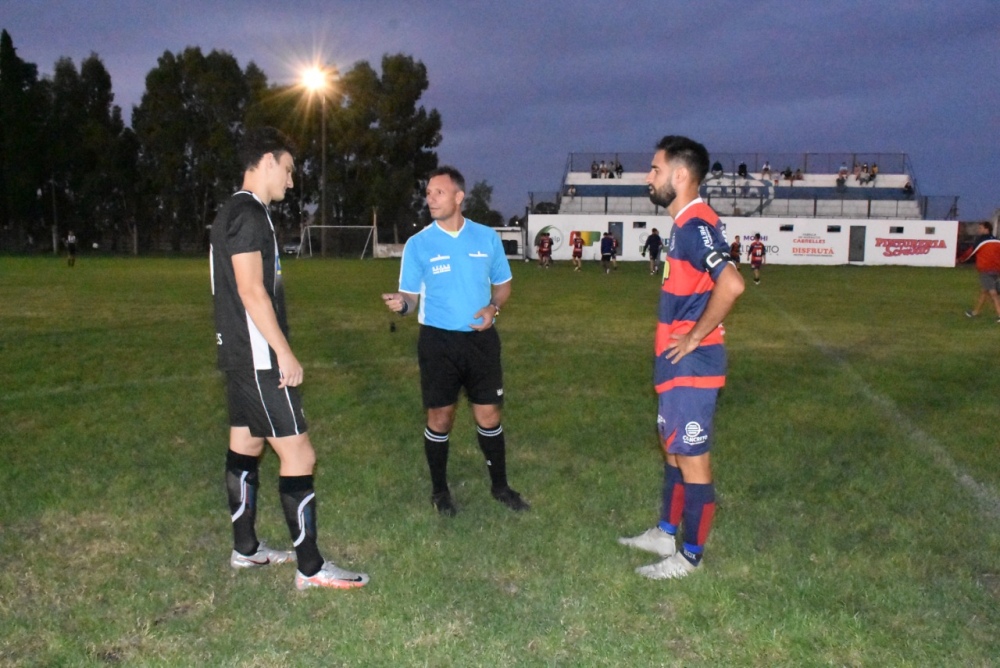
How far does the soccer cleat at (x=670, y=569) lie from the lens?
4.25 m

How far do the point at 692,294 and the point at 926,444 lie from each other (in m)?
4.01

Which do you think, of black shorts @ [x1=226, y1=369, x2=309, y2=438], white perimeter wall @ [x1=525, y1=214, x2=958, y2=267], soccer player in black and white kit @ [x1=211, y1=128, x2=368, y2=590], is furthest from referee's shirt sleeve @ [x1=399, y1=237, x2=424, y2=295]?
white perimeter wall @ [x1=525, y1=214, x2=958, y2=267]

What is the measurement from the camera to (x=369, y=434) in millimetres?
7328

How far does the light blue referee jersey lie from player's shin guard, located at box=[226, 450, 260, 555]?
4.53ft

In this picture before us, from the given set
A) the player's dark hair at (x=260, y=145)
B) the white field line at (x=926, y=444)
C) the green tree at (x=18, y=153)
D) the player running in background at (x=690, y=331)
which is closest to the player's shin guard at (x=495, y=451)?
the player running in background at (x=690, y=331)

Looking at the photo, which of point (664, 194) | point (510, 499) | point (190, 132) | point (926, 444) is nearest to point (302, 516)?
point (510, 499)

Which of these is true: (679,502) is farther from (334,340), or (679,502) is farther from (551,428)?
(334,340)

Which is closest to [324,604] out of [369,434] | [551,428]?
[369,434]

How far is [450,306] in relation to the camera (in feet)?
17.0

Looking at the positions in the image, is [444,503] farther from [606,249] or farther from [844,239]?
[844,239]

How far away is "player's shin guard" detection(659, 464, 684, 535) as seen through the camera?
15.4 feet

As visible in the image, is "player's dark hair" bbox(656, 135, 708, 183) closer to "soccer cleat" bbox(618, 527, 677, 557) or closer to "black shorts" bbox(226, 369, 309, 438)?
"soccer cleat" bbox(618, 527, 677, 557)

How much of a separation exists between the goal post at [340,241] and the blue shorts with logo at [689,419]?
48689 millimetres

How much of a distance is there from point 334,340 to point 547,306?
673cm
